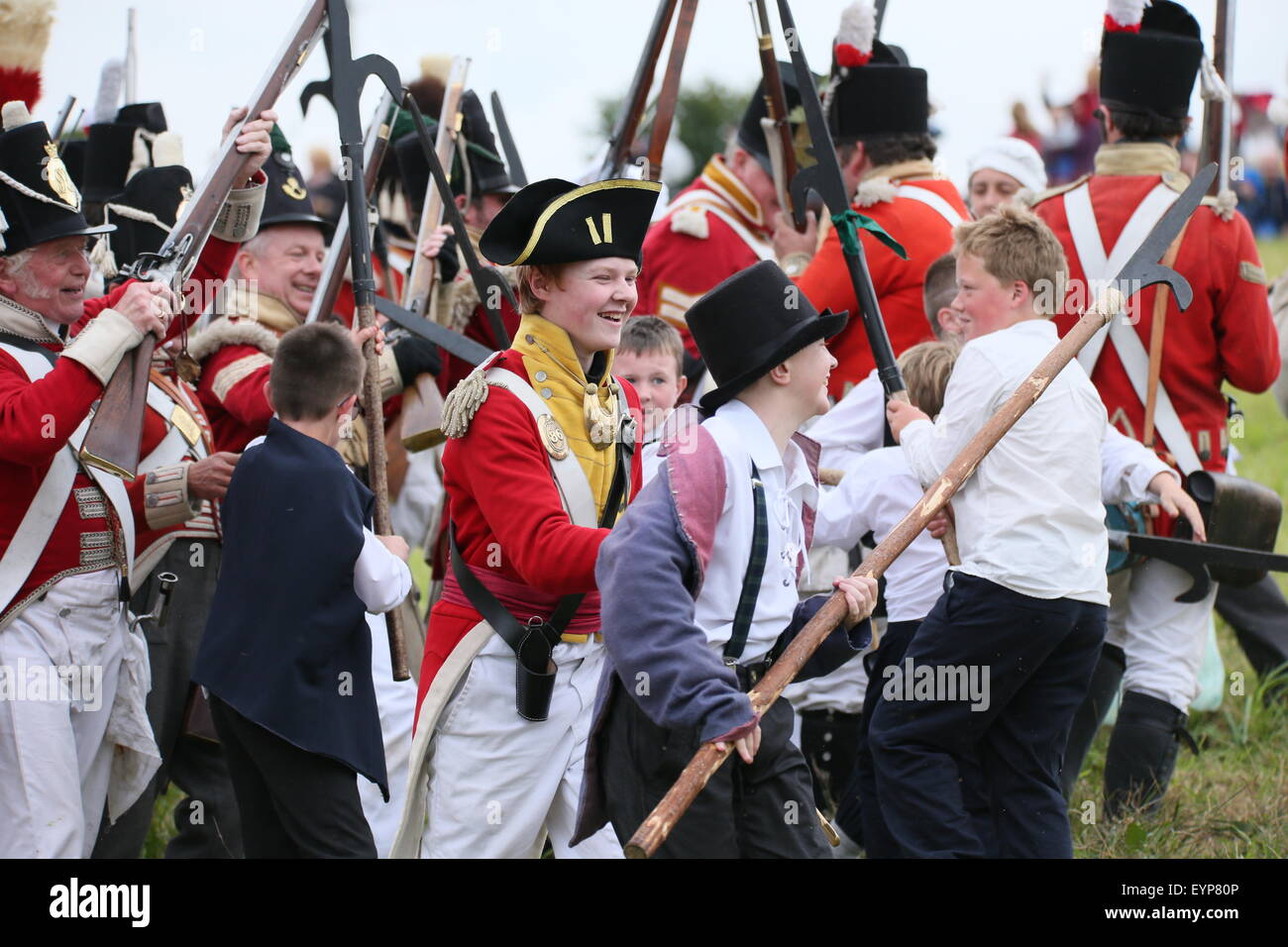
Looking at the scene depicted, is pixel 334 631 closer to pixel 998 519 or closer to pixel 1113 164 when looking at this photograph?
pixel 998 519

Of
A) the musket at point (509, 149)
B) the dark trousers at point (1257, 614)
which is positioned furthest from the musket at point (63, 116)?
the dark trousers at point (1257, 614)

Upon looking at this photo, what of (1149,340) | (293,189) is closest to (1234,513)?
(1149,340)

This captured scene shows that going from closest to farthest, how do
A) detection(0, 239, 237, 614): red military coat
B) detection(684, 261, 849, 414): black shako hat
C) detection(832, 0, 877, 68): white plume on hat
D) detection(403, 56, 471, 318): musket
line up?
detection(684, 261, 849, 414): black shako hat, detection(0, 239, 237, 614): red military coat, detection(403, 56, 471, 318): musket, detection(832, 0, 877, 68): white plume on hat

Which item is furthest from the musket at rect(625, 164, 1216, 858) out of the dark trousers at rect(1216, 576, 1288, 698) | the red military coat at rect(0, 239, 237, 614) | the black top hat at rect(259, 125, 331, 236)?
the dark trousers at rect(1216, 576, 1288, 698)

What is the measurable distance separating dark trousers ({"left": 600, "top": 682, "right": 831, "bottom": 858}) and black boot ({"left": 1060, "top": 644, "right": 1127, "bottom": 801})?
88.3 inches

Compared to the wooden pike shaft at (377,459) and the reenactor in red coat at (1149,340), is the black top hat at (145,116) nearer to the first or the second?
the wooden pike shaft at (377,459)

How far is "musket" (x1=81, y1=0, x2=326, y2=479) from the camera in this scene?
13.0 feet

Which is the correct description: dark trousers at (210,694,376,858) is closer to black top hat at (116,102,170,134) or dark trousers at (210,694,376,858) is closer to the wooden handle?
the wooden handle

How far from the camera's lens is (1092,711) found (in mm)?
5602

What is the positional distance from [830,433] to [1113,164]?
1459 millimetres

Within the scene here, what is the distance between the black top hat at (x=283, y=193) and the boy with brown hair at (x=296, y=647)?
161 centimetres

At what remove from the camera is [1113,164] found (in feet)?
18.8

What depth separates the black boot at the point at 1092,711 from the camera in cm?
551
